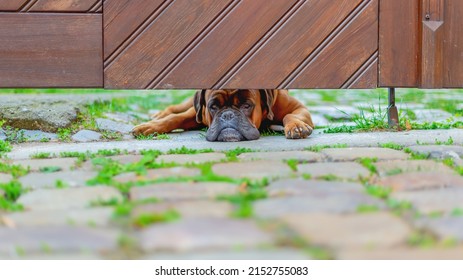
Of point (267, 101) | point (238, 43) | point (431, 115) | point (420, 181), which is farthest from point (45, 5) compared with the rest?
point (431, 115)

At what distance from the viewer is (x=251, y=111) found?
16.9 feet

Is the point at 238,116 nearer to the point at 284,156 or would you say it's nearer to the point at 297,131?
the point at 297,131

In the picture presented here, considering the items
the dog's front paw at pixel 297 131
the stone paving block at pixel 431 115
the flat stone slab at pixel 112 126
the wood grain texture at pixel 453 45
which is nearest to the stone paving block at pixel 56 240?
the dog's front paw at pixel 297 131

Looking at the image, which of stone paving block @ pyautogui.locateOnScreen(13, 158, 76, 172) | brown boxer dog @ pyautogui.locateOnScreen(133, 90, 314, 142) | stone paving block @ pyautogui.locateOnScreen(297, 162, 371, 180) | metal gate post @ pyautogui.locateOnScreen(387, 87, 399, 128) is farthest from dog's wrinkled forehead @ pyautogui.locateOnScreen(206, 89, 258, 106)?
stone paving block @ pyautogui.locateOnScreen(297, 162, 371, 180)

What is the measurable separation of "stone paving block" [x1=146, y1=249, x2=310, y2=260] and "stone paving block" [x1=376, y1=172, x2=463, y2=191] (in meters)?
0.89

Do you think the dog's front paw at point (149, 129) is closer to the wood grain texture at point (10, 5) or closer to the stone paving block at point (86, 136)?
the stone paving block at point (86, 136)

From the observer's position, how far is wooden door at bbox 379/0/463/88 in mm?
4348

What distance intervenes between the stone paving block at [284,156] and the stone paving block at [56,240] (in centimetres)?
146

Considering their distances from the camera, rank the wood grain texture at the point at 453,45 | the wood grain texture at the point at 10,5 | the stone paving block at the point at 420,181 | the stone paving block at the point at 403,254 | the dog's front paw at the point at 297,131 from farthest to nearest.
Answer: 1. the dog's front paw at the point at 297,131
2. the wood grain texture at the point at 453,45
3. the wood grain texture at the point at 10,5
4. the stone paving block at the point at 420,181
5. the stone paving block at the point at 403,254

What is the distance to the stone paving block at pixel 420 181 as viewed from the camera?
112 inches

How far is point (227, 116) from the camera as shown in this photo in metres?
4.95

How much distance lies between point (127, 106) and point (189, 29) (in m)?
2.95

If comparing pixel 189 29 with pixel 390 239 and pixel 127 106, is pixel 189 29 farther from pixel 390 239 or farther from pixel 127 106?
pixel 127 106

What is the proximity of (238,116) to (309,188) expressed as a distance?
2.18 meters
